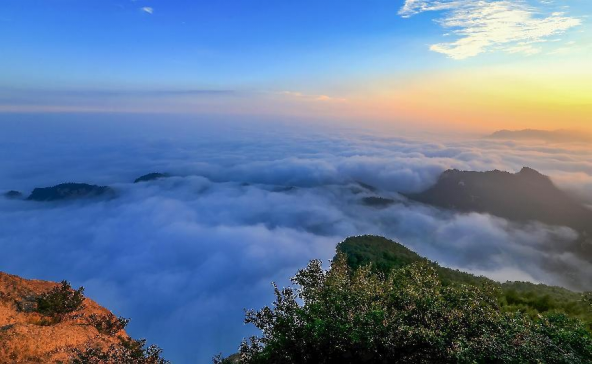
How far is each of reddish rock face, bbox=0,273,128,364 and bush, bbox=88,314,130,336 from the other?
22 centimetres

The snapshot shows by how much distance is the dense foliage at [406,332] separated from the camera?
50.9 feet

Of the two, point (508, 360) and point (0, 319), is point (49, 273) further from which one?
point (508, 360)

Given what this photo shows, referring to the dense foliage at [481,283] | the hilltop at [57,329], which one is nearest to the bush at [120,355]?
the hilltop at [57,329]

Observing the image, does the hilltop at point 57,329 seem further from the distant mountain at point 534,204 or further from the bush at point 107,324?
the distant mountain at point 534,204

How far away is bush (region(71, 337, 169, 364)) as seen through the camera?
15.2 metres

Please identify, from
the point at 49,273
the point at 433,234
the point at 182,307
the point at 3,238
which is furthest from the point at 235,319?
the point at 3,238

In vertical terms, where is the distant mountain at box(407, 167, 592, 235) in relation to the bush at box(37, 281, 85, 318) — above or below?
below

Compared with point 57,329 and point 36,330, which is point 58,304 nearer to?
point 57,329

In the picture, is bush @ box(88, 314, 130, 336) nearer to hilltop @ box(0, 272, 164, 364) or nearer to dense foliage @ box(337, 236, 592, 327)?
hilltop @ box(0, 272, 164, 364)

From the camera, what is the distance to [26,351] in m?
16.2

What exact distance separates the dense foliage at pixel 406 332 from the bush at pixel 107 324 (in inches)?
316

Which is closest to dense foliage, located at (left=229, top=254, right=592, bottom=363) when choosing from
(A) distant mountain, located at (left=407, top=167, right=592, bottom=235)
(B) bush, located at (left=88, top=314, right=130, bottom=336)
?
(B) bush, located at (left=88, top=314, right=130, bottom=336)

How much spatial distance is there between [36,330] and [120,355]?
20.8 ft

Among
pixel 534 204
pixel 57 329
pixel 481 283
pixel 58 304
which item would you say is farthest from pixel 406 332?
pixel 534 204
